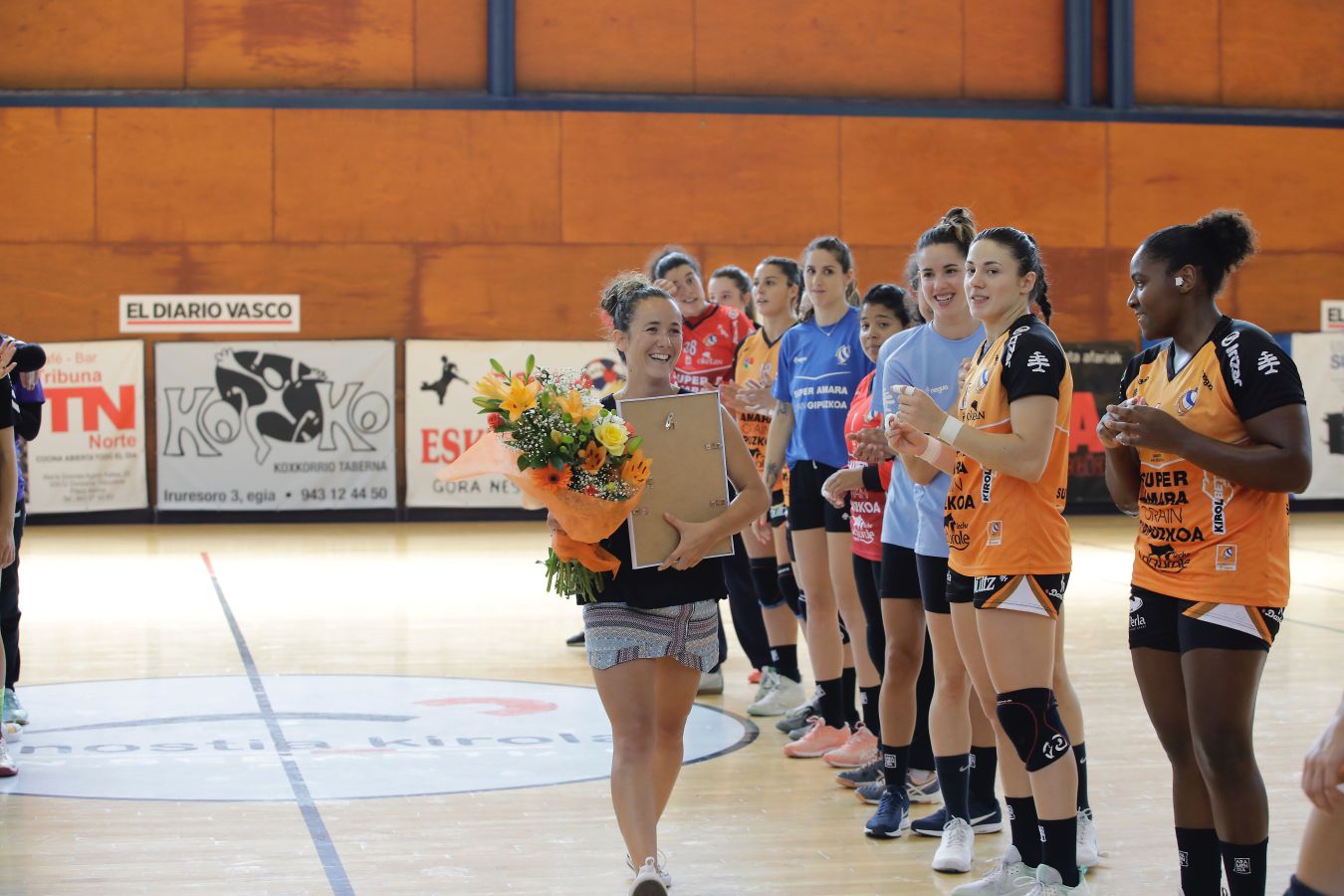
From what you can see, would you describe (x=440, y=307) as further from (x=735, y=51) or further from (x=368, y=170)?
(x=735, y=51)

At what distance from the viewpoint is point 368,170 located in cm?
1467

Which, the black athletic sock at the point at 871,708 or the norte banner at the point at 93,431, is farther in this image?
the norte banner at the point at 93,431

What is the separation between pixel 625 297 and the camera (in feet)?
12.6

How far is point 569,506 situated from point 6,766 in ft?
9.19

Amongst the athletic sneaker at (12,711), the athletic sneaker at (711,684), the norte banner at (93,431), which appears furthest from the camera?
the norte banner at (93,431)

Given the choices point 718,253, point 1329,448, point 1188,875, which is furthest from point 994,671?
point 1329,448

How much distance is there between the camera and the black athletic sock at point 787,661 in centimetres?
638

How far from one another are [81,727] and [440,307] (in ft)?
30.5

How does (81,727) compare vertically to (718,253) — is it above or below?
below

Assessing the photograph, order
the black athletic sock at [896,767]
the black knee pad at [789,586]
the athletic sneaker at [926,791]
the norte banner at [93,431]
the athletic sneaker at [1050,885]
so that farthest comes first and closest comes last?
the norte banner at [93,431] → the black knee pad at [789,586] → the athletic sneaker at [926,791] → the black athletic sock at [896,767] → the athletic sneaker at [1050,885]

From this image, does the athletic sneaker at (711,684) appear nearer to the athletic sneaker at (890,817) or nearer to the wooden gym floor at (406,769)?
the wooden gym floor at (406,769)

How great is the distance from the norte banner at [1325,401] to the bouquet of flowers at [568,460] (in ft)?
43.9

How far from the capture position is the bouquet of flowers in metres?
3.55

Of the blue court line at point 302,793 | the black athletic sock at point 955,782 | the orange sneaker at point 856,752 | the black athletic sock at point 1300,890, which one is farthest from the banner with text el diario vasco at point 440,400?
the black athletic sock at point 1300,890
